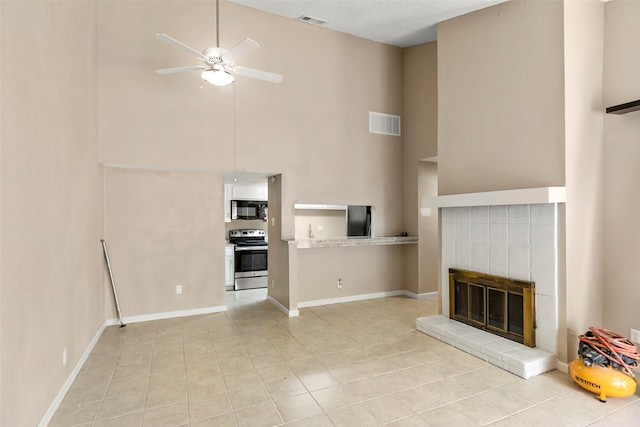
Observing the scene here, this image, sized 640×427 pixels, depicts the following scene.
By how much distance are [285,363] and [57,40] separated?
11.4ft

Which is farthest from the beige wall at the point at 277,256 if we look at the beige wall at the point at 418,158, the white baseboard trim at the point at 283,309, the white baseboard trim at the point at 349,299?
the beige wall at the point at 418,158

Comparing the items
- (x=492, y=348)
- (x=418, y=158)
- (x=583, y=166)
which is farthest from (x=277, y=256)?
(x=583, y=166)

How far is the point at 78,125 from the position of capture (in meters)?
3.34

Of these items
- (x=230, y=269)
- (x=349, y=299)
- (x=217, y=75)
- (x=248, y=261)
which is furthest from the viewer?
(x=248, y=261)

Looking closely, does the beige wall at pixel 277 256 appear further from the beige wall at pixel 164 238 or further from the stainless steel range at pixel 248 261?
the stainless steel range at pixel 248 261

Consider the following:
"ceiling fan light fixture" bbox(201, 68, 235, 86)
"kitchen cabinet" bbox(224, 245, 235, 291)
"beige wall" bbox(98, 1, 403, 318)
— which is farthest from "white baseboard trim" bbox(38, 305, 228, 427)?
"ceiling fan light fixture" bbox(201, 68, 235, 86)

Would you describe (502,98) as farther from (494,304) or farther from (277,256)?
(277,256)

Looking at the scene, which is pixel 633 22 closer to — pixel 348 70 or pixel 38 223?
pixel 348 70

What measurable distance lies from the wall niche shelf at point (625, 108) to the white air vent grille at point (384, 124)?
3.20 meters

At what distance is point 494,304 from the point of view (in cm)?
374

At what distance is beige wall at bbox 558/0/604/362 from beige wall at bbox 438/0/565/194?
0.12 meters

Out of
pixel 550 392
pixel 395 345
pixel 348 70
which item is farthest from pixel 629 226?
pixel 348 70

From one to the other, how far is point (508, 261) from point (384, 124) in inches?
129

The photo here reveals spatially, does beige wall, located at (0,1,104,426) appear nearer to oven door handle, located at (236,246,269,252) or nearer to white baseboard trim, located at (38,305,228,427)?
white baseboard trim, located at (38,305,228,427)
